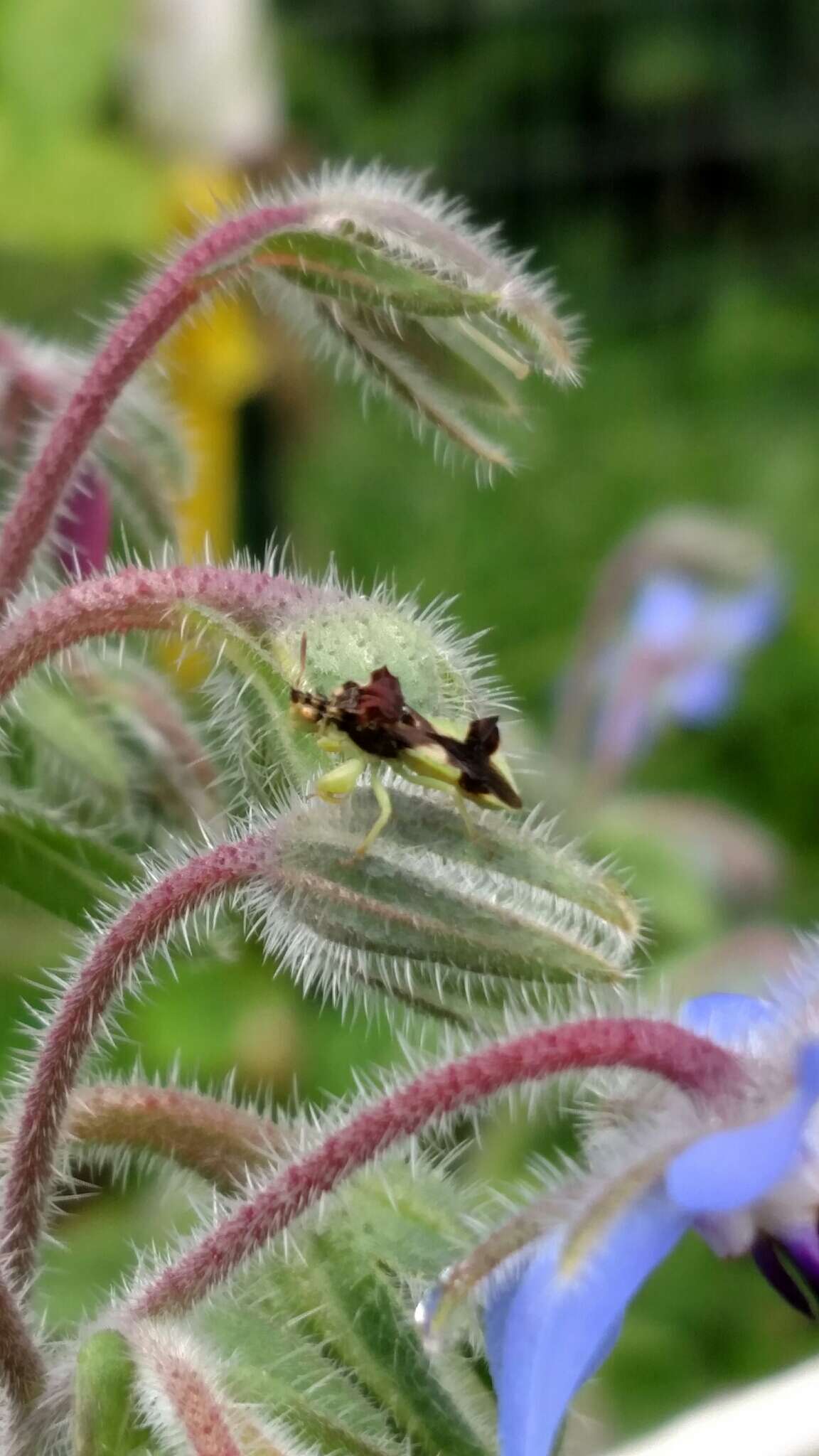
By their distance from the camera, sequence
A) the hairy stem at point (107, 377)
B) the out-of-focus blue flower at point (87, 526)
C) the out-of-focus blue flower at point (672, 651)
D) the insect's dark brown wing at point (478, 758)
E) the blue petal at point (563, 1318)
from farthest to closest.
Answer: the out-of-focus blue flower at point (672, 651), the out-of-focus blue flower at point (87, 526), the hairy stem at point (107, 377), the insect's dark brown wing at point (478, 758), the blue petal at point (563, 1318)

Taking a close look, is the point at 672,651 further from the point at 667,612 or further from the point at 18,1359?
the point at 18,1359

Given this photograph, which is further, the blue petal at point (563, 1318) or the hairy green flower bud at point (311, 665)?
the hairy green flower bud at point (311, 665)

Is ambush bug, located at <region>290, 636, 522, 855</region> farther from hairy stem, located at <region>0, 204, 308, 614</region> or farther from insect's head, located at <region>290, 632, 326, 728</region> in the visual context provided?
hairy stem, located at <region>0, 204, 308, 614</region>

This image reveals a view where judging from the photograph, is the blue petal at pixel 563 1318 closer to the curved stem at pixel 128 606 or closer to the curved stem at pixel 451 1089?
the curved stem at pixel 451 1089

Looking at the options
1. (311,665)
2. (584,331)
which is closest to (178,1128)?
(311,665)

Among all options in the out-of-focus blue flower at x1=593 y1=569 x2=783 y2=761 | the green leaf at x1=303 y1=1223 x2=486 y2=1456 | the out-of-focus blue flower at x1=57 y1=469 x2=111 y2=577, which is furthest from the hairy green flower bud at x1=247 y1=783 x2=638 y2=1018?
the out-of-focus blue flower at x1=593 y1=569 x2=783 y2=761

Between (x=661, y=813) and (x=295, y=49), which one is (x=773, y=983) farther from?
(x=295, y=49)

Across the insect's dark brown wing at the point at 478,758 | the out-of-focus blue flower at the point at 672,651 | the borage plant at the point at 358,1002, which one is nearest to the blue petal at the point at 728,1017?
the borage plant at the point at 358,1002
